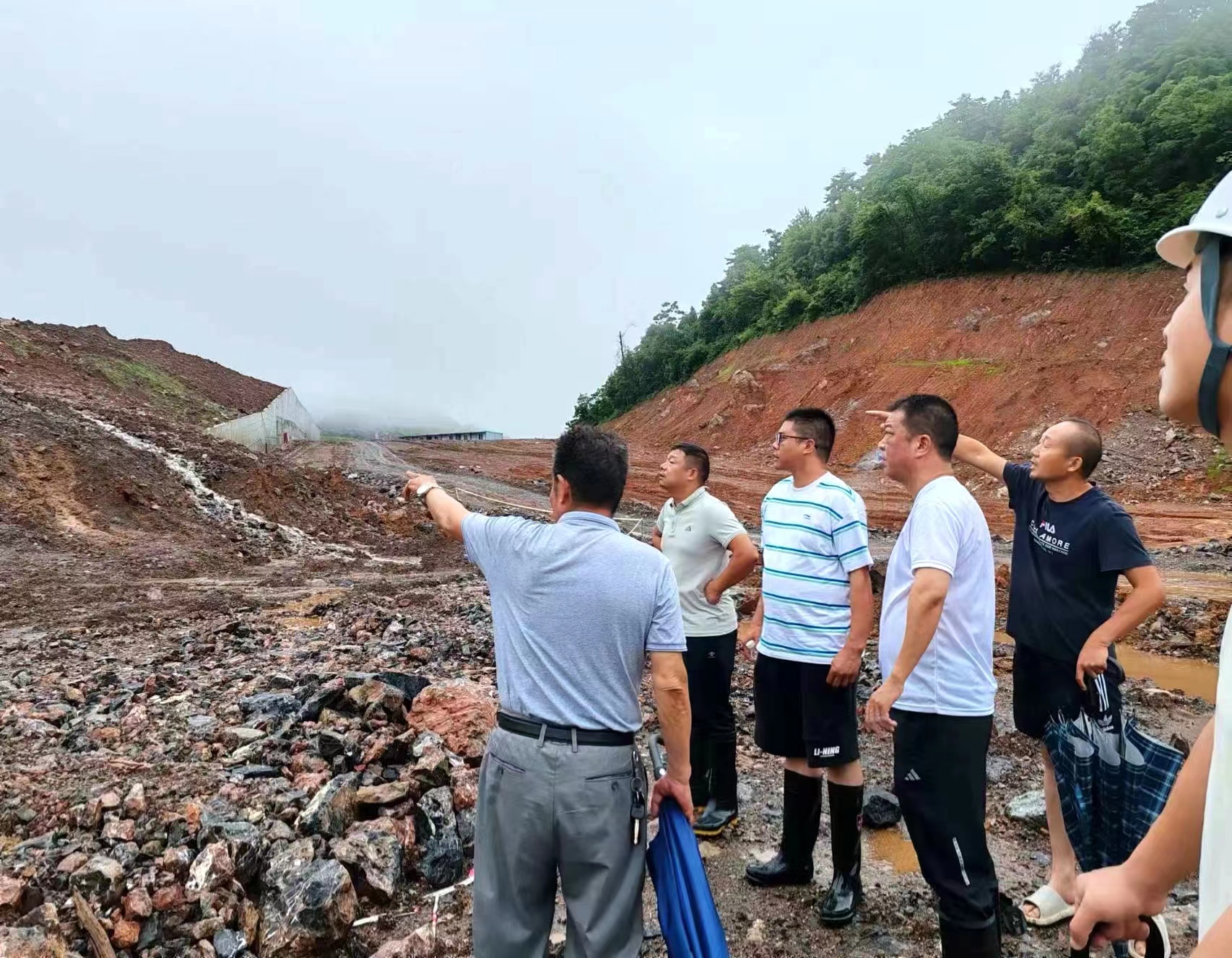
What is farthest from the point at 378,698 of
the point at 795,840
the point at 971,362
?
the point at 971,362

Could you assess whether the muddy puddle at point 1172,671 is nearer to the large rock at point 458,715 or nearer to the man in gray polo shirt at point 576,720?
the large rock at point 458,715

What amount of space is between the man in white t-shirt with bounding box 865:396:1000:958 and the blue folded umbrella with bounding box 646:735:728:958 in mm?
723

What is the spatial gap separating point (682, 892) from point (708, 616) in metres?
1.68

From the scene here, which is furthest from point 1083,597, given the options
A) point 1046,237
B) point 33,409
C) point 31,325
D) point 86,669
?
point 31,325

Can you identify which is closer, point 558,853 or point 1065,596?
point 558,853

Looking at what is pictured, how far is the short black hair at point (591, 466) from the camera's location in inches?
89.4

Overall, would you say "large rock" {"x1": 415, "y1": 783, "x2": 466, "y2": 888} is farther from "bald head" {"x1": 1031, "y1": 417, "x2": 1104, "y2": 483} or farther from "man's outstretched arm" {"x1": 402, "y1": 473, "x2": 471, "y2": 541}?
"bald head" {"x1": 1031, "y1": 417, "x2": 1104, "y2": 483}

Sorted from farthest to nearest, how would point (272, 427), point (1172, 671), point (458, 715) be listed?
point (272, 427), point (1172, 671), point (458, 715)

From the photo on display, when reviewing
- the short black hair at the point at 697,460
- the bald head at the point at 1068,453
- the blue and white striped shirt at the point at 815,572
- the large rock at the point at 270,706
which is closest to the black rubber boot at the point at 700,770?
the blue and white striped shirt at the point at 815,572

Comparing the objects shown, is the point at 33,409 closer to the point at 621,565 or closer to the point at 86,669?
the point at 86,669

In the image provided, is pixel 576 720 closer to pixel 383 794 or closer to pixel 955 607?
pixel 955 607

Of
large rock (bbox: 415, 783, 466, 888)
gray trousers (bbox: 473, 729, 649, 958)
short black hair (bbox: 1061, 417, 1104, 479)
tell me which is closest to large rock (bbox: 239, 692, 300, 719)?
large rock (bbox: 415, 783, 466, 888)

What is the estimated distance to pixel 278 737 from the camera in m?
4.25

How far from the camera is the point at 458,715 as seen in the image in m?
4.36
